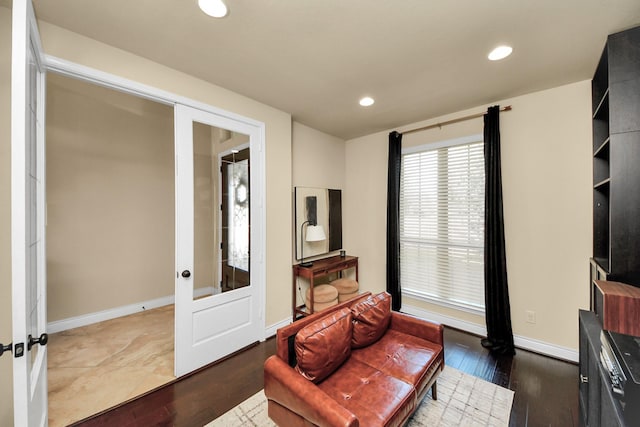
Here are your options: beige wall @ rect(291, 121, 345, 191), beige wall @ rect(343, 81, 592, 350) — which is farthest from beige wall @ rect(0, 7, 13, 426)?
beige wall @ rect(343, 81, 592, 350)

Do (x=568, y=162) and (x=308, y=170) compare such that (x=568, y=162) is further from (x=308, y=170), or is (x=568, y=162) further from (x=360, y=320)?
(x=308, y=170)

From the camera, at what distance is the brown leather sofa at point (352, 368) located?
1309 millimetres

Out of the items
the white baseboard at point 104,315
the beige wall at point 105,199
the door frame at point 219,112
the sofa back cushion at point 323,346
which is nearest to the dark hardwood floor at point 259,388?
the door frame at point 219,112

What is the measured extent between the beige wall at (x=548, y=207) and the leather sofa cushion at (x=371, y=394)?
6.70 feet

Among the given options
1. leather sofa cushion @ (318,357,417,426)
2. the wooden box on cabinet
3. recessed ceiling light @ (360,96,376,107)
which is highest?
recessed ceiling light @ (360,96,376,107)

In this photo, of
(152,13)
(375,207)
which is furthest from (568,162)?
(152,13)

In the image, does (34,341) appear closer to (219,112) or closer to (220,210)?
(220,210)

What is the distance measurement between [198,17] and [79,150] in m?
2.91

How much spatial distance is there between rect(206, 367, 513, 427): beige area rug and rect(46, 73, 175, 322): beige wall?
283cm

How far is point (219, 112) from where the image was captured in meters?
2.49

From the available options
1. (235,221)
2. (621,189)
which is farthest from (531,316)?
(235,221)

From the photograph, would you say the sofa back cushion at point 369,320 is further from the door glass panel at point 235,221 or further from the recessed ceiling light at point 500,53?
the recessed ceiling light at point 500,53

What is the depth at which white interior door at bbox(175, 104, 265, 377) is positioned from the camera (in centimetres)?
224

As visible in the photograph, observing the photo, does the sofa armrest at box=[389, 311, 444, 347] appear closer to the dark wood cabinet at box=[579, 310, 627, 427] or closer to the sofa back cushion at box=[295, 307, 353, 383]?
the sofa back cushion at box=[295, 307, 353, 383]
